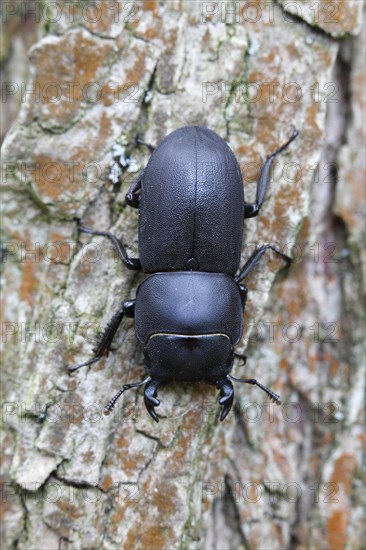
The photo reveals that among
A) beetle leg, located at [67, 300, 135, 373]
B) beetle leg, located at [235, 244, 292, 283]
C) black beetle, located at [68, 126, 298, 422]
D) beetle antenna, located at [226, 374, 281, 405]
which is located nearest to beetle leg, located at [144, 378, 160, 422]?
black beetle, located at [68, 126, 298, 422]

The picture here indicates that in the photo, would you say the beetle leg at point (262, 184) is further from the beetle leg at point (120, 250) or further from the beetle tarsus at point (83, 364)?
the beetle tarsus at point (83, 364)

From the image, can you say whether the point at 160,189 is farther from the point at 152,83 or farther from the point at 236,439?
the point at 236,439

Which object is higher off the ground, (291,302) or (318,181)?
(318,181)

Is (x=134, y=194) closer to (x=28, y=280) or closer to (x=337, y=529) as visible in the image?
(x=28, y=280)

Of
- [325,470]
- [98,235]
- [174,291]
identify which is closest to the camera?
[174,291]

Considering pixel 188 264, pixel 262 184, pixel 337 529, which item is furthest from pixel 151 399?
pixel 337 529

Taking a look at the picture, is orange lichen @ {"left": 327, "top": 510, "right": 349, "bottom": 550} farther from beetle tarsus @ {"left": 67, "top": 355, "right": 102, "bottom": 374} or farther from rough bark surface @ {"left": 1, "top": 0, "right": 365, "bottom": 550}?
beetle tarsus @ {"left": 67, "top": 355, "right": 102, "bottom": 374}

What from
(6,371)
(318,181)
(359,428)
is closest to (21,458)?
(6,371)

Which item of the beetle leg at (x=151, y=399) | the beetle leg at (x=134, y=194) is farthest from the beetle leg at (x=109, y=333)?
the beetle leg at (x=134, y=194)
